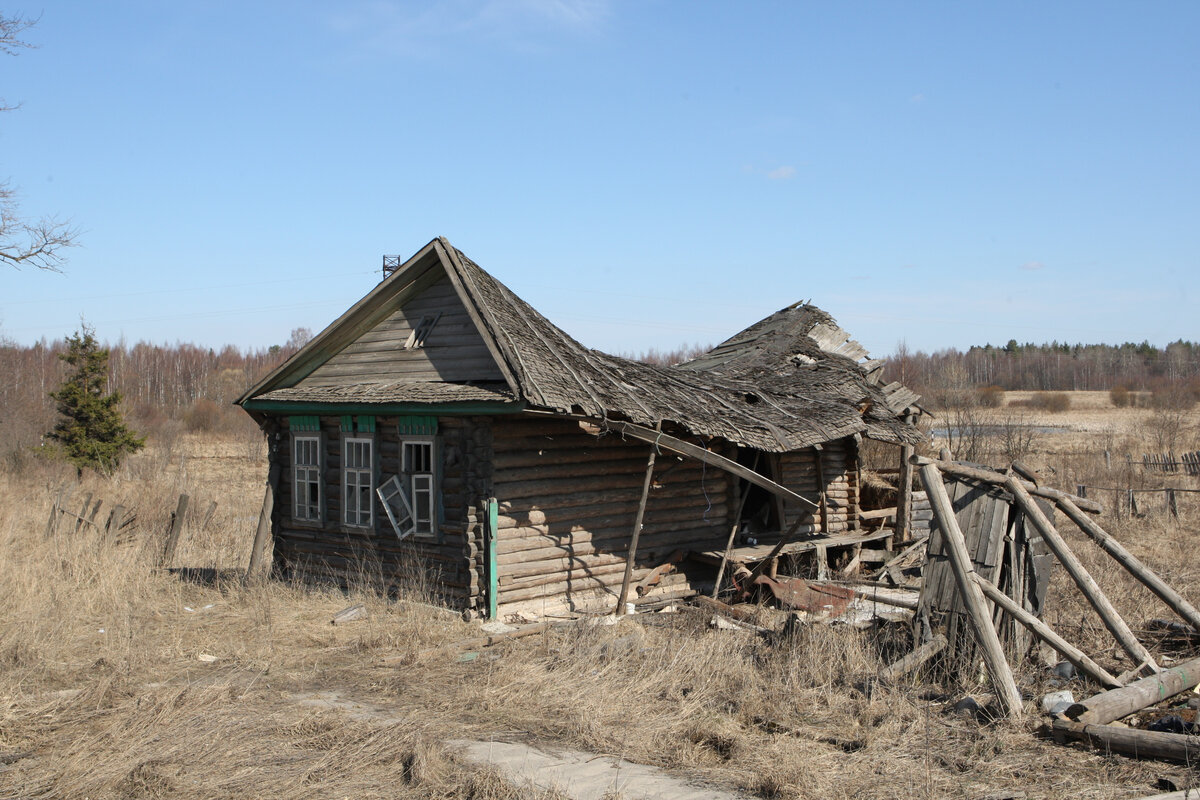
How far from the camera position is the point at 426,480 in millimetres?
12164

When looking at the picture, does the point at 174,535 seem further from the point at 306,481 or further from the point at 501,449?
the point at 501,449

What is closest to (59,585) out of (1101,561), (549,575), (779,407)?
(549,575)

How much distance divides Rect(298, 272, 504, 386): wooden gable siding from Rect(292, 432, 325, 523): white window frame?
92 centimetres

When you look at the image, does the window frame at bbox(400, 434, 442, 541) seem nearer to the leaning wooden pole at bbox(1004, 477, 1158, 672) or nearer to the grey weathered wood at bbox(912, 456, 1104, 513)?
the grey weathered wood at bbox(912, 456, 1104, 513)

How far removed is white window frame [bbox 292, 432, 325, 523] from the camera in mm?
13750

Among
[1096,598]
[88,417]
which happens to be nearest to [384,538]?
[1096,598]

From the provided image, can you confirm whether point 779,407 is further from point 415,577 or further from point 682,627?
point 415,577

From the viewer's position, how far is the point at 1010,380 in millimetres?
94812

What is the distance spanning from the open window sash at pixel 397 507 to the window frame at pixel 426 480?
2.7 inches

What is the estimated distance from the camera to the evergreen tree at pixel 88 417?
2630cm

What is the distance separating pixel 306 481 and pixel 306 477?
0.21 feet

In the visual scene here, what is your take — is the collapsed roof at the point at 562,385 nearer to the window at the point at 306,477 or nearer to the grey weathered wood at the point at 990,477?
the window at the point at 306,477

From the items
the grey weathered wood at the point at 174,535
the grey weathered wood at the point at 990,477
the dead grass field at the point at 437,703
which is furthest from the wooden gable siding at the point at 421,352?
the grey weathered wood at the point at 990,477

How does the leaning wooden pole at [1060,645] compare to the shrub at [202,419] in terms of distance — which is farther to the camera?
the shrub at [202,419]
